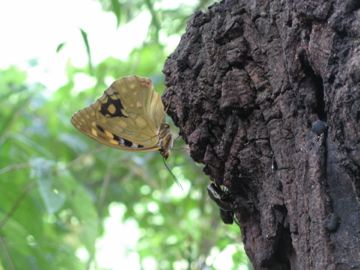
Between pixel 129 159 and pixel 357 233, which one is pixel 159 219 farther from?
pixel 357 233

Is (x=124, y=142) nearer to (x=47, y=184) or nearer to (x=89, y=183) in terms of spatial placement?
(x=47, y=184)

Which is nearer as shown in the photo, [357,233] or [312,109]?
[357,233]

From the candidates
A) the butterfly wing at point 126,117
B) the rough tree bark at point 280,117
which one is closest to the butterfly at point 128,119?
the butterfly wing at point 126,117

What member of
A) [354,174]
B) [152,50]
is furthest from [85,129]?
[152,50]

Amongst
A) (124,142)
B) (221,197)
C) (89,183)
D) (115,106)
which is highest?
(89,183)

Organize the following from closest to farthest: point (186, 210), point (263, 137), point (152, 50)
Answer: point (263, 137) < point (186, 210) < point (152, 50)

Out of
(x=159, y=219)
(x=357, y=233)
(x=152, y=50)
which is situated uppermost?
(x=152, y=50)

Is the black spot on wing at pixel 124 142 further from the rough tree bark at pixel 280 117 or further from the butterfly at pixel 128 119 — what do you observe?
the rough tree bark at pixel 280 117

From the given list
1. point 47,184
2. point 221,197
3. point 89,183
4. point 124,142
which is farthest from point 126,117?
point 89,183
